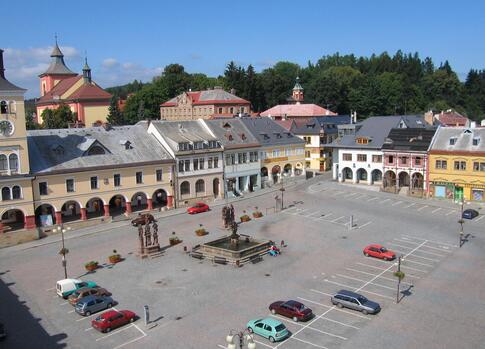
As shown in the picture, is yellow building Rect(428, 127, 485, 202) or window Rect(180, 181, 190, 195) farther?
window Rect(180, 181, 190, 195)

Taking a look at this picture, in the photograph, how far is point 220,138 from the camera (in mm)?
73438

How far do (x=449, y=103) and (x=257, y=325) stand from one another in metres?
153

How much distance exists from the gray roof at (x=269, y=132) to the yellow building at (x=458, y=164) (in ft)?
78.1

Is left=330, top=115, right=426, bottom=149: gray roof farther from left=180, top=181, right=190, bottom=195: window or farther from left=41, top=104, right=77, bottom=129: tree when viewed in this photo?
left=41, top=104, right=77, bottom=129: tree

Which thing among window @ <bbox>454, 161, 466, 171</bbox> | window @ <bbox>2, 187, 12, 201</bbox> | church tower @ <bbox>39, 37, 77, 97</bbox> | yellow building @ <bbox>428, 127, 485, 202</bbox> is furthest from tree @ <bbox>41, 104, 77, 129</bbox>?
window @ <bbox>454, 161, 466, 171</bbox>

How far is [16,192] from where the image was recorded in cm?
5466

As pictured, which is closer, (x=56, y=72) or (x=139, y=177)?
(x=139, y=177)

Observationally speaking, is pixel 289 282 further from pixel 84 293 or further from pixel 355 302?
pixel 84 293

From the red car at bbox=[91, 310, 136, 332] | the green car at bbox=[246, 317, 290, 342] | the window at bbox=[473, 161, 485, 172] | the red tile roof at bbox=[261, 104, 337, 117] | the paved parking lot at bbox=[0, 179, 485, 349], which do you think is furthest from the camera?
the red tile roof at bbox=[261, 104, 337, 117]

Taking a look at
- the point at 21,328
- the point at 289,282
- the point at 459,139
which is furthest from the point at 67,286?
the point at 459,139

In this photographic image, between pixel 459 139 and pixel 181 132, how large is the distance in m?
37.2

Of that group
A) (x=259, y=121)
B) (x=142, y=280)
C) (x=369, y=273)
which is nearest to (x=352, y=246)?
(x=369, y=273)

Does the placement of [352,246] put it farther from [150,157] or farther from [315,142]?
[315,142]

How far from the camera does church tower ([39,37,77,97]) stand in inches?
4673
